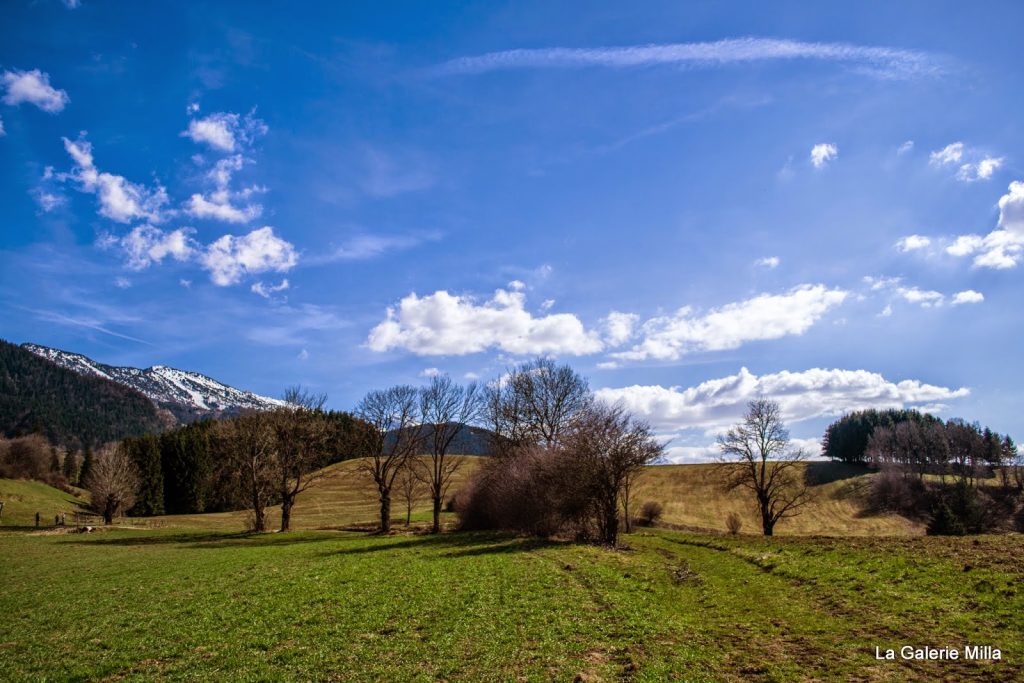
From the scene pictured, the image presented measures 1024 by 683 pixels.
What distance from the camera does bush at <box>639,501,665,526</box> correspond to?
64.5 m

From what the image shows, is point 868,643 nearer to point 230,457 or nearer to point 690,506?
point 230,457

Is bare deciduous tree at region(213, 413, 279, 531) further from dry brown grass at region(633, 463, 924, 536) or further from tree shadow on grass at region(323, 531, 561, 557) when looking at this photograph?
dry brown grass at region(633, 463, 924, 536)

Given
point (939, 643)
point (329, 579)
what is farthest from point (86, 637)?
point (939, 643)

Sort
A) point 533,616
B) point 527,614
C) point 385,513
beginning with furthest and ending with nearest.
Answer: point 385,513, point 527,614, point 533,616

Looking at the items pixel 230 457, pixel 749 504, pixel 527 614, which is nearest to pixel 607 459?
pixel 527 614

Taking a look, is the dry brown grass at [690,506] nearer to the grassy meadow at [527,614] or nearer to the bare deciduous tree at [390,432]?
the bare deciduous tree at [390,432]

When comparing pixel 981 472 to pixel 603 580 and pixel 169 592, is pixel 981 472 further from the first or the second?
pixel 169 592

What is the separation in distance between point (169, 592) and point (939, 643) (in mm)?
25904

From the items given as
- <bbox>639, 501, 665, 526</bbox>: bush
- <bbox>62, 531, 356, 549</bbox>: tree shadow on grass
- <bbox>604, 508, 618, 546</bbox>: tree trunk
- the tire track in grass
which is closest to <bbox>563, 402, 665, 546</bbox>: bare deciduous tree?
<bbox>604, 508, 618, 546</bbox>: tree trunk

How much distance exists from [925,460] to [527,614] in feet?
398

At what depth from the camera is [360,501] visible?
8644cm

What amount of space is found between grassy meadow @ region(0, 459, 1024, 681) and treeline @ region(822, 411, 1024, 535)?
56.5 metres

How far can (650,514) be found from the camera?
6619cm

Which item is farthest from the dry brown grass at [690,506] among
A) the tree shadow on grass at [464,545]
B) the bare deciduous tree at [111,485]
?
the tree shadow on grass at [464,545]
